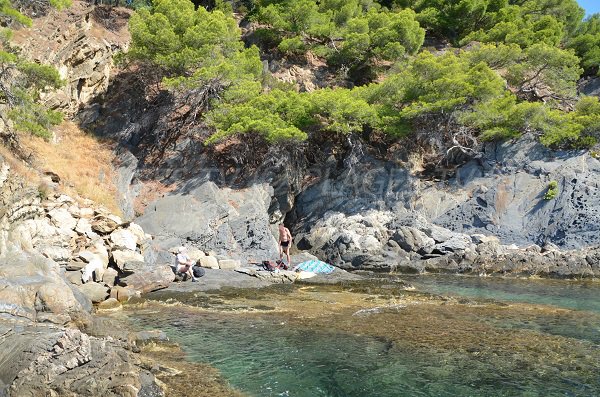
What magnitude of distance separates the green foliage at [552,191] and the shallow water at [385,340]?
33.8 ft

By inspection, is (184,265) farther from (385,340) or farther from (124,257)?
(385,340)

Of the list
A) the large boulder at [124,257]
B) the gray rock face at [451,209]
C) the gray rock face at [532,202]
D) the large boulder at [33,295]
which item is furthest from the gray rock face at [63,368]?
the gray rock face at [532,202]

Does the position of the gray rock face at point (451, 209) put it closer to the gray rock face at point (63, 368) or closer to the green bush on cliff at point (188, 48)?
the green bush on cliff at point (188, 48)

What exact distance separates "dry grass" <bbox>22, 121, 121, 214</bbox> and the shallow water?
9343 mm

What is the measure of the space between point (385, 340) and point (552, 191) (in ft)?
64.3

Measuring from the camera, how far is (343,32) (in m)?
37.2

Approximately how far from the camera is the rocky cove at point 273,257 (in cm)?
766

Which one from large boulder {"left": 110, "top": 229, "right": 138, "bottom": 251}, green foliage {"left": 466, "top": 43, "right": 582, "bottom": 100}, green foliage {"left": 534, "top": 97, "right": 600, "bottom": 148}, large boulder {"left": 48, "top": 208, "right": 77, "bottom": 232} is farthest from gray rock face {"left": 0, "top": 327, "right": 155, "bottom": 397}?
green foliage {"left": 466, "top": 43, "right": 582, "bottom": 100}

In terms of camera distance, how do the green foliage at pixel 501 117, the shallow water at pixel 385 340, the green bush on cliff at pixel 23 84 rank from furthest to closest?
the green foliage at pixel 501 117, the green bush on cliff at pixel 23 84, the shallow water at pixel 385 340

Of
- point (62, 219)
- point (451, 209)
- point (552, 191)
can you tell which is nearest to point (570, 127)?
point (552, 191)

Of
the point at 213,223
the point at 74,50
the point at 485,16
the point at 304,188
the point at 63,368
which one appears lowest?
the point at 63,368

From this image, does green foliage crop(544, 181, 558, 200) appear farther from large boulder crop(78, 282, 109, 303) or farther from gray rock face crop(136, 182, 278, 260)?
large boulder crop(78, 282, 109, 303)

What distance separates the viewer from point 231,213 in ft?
73.4

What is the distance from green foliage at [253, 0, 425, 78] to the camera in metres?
35.4
